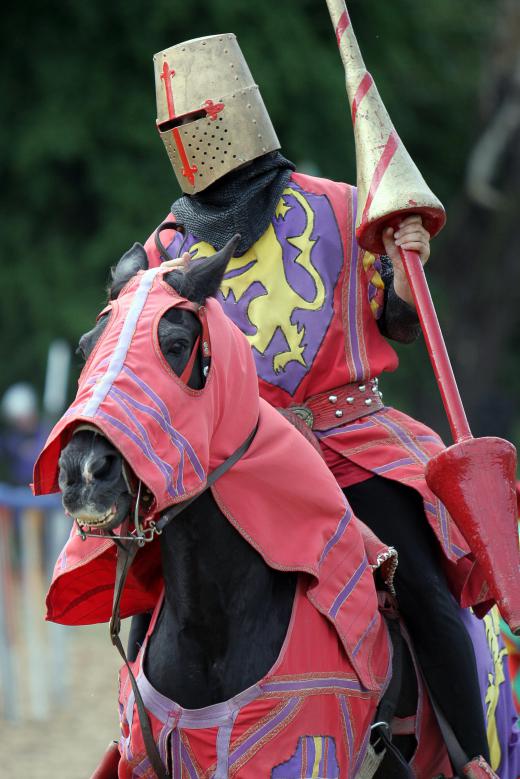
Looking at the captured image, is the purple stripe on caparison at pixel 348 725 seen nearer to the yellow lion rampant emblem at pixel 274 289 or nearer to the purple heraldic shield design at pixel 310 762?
the purple heraldic shield design at pixel 310 762

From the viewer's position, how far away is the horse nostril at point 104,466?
2.81 m

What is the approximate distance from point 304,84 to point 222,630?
1225 cm

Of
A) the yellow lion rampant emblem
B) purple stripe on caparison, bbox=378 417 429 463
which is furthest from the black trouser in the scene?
the yellow lion rampant emblem

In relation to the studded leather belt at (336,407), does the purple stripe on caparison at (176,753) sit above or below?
below

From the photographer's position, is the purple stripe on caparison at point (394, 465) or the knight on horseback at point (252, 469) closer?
the knight on horseback at point (252, 469)

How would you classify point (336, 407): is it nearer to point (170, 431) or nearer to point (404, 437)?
point (404, 437)

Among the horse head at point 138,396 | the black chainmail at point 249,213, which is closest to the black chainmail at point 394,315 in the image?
the black chainmail at point 249,213

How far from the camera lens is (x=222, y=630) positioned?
3.29 metres

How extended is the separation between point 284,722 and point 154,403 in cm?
86

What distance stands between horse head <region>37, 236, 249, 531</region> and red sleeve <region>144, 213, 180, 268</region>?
734 millimetres

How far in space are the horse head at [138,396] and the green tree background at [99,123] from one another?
37.1 ft

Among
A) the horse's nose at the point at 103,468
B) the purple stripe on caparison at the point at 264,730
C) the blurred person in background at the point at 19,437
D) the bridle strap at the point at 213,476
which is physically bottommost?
the blurred person in background at the point at 19,437

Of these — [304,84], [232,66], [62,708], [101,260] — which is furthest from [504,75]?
[232,66]

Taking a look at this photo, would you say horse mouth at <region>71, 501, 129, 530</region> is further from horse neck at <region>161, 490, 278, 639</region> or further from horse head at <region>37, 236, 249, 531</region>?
horse neck at <region>161, 490, 278, 639</region>
